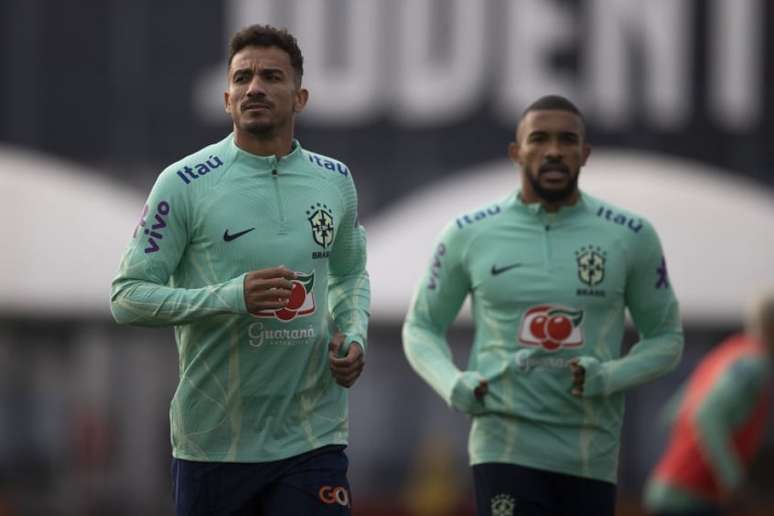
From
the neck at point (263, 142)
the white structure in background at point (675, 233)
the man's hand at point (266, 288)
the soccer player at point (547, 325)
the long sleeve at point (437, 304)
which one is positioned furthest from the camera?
the white structure in background at point (675, 233)

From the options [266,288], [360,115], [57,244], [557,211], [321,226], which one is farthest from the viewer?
[360,115]

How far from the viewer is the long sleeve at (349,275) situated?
604 cm

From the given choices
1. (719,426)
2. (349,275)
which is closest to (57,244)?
(719,426)

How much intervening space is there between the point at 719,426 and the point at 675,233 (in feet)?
26.5

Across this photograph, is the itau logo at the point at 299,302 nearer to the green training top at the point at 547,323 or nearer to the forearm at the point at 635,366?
the green training top at the point at 547,323

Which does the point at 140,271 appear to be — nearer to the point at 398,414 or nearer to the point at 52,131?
the point at 398,414

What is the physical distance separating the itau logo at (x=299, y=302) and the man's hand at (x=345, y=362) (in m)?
0.13

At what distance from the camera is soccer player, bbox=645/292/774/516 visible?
8766mm

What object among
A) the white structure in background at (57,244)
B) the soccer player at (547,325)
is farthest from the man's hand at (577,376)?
the white structure in background at (57,244)

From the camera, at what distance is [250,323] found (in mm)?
5719

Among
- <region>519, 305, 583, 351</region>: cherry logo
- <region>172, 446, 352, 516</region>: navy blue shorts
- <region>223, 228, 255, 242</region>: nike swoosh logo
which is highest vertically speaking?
<region>223, 228, 255, 242</region>: nike swoosh logo

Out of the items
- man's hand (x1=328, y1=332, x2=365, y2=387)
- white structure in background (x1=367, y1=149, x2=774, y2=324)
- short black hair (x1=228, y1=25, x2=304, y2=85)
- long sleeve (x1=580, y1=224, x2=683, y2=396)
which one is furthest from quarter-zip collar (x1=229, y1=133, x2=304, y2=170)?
white structure in background (x1=367, y1=149, x2=774, y2=324)

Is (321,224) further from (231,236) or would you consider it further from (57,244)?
(57,244)

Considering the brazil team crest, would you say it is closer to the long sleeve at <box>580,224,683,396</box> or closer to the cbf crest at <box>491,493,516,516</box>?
the cbf crest at <box>491,493,516,516</box>
